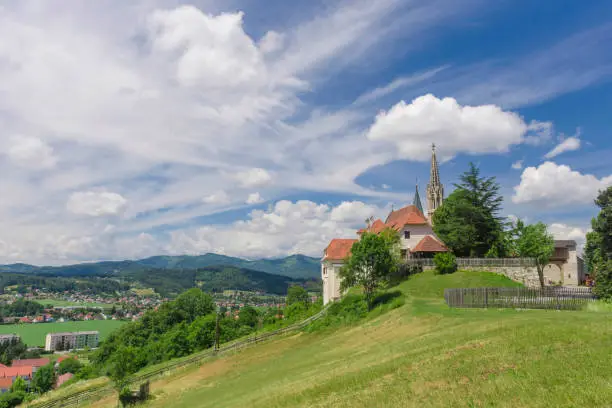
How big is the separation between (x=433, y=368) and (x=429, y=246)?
131 ft

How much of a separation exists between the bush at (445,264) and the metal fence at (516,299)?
1703 centimetres

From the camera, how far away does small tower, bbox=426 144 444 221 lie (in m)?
89.9

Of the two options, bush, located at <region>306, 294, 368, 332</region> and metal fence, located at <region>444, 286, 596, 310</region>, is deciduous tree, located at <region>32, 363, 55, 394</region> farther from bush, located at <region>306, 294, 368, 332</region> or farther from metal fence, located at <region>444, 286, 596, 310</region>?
metal fence, located at <region>444, 286, 596, 310</region>

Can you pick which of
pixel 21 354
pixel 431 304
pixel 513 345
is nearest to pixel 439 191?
pixel 431 304

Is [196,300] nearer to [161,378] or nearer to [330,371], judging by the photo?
[161,378]

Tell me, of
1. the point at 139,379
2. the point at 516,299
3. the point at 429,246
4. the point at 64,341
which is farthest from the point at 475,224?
the point at 64,341

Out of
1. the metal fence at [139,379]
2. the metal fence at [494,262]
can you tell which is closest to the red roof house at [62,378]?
the metal fence at [139,379]

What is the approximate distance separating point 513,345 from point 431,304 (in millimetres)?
19327

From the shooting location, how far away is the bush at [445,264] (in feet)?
163

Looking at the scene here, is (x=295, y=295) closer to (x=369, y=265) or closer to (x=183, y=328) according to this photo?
(x=183, y=328)

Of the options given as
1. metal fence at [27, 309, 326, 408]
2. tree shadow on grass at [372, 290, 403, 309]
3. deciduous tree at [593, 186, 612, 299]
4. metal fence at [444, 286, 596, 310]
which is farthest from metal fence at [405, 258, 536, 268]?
metal fence at [27, 309, 326, 408]

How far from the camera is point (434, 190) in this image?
9069 cm

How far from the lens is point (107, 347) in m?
86.2

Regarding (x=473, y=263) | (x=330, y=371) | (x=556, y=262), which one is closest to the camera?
(x=330, y=371)
